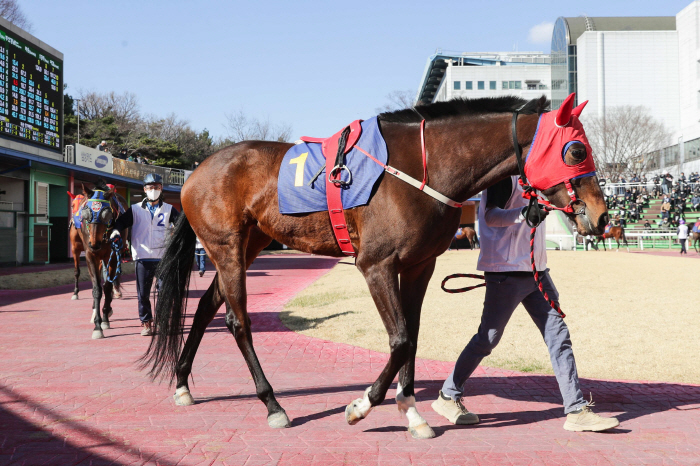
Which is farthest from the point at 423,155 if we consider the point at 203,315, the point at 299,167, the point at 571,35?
the point at 571,35

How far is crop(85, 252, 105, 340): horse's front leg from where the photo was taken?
7719 mm

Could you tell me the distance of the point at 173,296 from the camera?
16.5ft

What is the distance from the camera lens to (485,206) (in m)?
4.11

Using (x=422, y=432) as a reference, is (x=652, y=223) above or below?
above

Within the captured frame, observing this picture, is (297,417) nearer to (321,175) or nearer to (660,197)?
(321,175)

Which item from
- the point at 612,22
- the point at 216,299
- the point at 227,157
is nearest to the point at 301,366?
the point at 216,299

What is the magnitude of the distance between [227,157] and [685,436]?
12.0 ft

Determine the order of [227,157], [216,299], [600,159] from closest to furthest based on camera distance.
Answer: [227,157], [216,299], [600,159]

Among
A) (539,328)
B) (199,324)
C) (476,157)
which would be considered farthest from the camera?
(199,324)

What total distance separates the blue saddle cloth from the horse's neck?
1.22 ft

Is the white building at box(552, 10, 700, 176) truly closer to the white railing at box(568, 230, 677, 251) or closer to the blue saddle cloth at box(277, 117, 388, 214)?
the white railing at box(568, 230, 677, 251)

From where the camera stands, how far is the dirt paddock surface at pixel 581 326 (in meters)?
5.98

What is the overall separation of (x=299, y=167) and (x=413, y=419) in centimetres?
184

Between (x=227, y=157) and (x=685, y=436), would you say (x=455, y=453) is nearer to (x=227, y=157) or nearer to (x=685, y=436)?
(x=685, y=436)
